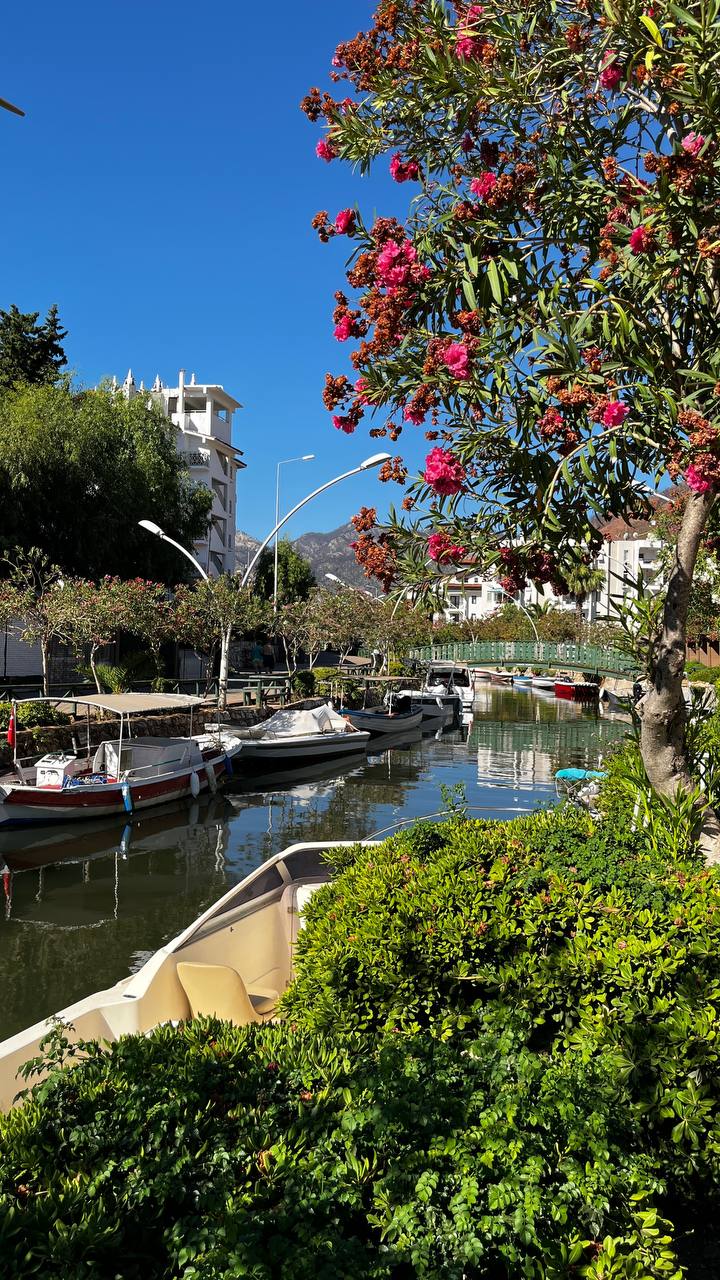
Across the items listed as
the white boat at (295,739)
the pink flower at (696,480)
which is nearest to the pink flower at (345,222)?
the pink flower at (696,480)

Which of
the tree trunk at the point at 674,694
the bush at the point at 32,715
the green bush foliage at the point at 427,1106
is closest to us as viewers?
the green bush foliage at the point at 427,1106

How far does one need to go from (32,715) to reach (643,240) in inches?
888

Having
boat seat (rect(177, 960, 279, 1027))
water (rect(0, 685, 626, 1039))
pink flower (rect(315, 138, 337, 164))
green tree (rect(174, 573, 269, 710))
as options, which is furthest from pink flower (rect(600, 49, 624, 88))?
green tree (rect(174, 573, 269, 710))

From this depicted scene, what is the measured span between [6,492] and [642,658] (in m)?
35.1

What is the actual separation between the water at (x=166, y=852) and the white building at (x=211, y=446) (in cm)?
4516

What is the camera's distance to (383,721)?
40.2m

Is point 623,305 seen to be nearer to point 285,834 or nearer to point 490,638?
point 285,834

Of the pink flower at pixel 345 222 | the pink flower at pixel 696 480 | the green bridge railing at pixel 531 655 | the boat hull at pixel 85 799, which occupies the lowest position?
the boat hull at pixel 85 799

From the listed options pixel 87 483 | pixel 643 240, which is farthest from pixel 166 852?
pixel 87 483

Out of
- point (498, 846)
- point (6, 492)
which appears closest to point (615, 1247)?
point (498, 846)

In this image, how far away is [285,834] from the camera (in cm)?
2136

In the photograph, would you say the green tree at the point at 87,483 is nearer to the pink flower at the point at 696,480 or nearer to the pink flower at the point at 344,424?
the pink flower at the point at 344,424

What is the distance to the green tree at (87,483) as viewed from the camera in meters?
37.7

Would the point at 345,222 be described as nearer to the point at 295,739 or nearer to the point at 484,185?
the point at 484,185
